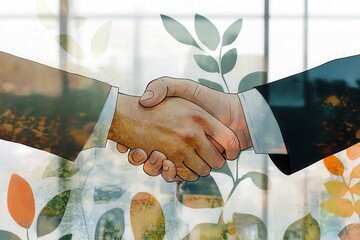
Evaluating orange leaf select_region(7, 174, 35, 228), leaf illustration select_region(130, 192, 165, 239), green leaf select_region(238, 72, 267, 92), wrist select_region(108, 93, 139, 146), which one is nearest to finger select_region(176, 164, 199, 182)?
leaf illustration select_region(130, 192, 165, 239)

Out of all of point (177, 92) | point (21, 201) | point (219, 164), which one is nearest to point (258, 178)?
→ point (219, 164)

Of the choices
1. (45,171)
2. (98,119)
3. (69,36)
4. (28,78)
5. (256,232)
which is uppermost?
(69,36)

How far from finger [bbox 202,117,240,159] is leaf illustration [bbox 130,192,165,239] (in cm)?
39

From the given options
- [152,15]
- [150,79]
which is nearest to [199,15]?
[152,15]

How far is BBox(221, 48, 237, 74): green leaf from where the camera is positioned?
2.50 meters

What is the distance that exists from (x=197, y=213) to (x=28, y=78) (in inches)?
38.4

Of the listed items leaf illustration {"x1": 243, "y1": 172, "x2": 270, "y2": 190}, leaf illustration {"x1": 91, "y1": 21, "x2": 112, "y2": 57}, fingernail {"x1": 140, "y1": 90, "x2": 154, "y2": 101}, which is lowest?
leaf illustration {"x1": 243, "y1": 172, "x2": 270, "y2": 190}

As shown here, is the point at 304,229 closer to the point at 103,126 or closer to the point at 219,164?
the point at 219,164

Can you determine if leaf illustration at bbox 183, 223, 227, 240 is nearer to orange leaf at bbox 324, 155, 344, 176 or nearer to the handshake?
the handshake

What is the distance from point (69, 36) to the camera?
98.9 inches

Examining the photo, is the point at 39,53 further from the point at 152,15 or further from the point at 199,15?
the point at 199,15

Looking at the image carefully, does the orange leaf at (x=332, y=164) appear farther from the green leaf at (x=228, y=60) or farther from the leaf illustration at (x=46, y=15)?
the leaf illustration at (x=46, y=15)

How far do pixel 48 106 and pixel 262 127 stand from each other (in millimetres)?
969

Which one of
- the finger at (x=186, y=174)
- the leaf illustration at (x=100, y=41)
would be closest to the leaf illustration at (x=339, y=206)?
the finger at (x=186, y=174)
